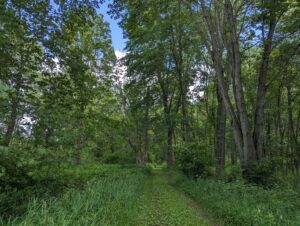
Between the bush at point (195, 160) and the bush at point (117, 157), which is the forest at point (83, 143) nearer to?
the bush at point (195, 160)

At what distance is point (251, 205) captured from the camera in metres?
5.16

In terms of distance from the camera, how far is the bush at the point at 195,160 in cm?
1112

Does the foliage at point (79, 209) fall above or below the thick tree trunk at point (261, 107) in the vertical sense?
below

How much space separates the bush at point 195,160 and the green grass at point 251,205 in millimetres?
3524

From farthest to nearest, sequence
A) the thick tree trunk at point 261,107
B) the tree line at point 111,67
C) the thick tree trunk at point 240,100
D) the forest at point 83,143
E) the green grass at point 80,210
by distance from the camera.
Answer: the thick tree trunk at point 261,107, the thick tree trunk at point 240,100, the tree line at point 111,67, the forest at point 83,143, the green grass at point 80,210

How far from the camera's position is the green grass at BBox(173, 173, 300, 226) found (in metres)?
4.18

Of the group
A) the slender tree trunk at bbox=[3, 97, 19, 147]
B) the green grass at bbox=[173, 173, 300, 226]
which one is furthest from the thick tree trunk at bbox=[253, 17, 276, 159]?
the slender tree trunk at bbox=[3, 97, 19, 147]

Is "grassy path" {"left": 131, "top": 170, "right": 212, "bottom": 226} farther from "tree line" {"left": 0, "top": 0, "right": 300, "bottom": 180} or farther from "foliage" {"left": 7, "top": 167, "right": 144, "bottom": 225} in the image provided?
"tree line" {"left": 0, "top": 0, "right": 300, "bottom": 180}

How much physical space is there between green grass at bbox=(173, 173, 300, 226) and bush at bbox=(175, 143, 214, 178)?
11.6ft

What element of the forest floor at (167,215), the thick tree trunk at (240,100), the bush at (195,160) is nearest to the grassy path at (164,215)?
the forest floor at (167,215)

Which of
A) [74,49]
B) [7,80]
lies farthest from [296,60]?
[7,80]

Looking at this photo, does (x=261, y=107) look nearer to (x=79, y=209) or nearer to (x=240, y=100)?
(x=240, y=100)

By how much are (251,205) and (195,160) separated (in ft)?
19.1

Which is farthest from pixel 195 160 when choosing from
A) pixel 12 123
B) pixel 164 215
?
pixel 12 123
